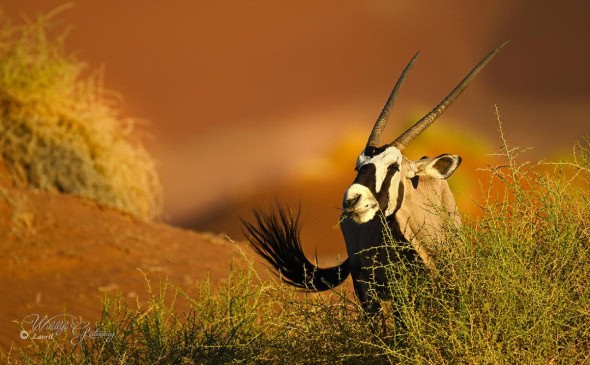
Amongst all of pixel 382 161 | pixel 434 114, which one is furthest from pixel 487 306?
pixel 434 114

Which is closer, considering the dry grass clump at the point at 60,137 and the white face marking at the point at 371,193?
the white face marking at the point at 371,193

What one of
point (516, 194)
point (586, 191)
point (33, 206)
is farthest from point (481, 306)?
point (33, 206)

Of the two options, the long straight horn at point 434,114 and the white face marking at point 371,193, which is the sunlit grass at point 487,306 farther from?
the long straight horn at point 434,114

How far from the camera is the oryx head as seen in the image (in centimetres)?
495

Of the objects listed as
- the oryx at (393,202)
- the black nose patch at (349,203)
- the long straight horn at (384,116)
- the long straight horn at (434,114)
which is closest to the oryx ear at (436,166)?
the oryx at (393,202)

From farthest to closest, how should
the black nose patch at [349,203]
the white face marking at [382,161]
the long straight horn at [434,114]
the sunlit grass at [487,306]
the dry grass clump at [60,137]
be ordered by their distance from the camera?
1. the dry grass clump at [60,137]
2. the long straight horn at [434,114]
3. the white face marking at [382,161]
4. the black nose patch at [349,203]
5. the sunlit grass at [487,306]

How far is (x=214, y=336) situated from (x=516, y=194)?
182cm

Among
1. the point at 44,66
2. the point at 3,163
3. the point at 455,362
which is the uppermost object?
the point at 44,66

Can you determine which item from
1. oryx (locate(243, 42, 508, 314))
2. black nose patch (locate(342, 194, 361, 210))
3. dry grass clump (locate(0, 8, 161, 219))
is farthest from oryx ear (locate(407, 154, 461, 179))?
dry grass clump (locate(0, 8, 161, 219))

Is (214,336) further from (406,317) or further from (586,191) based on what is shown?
(586,191)

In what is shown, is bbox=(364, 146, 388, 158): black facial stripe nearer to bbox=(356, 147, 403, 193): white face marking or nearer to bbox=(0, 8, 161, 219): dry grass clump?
bbox=(356, 147, 403, 193): white face marking

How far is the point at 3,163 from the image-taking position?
12383 mm

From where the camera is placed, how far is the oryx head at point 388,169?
4.95 meters

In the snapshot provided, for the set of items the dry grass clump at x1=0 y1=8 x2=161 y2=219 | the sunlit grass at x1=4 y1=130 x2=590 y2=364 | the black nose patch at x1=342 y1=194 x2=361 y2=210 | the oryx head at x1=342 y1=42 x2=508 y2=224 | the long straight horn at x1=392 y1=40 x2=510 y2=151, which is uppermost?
the dry grass clump at x1=0 y1=8 x2=161 y2=219
